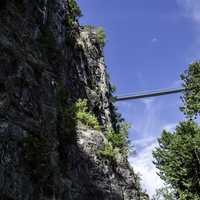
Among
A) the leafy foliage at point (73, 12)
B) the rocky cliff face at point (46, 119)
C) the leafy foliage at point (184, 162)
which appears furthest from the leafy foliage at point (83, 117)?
the leafy foliage at point (184, 162)

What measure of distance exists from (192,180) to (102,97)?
975cm

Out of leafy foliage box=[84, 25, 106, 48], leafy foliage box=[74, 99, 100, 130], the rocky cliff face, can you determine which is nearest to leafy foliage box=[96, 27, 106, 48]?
leafy foliage box=[84, 25, 106, 48]

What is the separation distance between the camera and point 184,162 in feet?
93.7

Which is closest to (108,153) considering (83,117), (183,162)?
(83,117)

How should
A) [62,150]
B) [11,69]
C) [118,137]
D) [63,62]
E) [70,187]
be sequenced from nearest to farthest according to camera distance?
[11,69]
[70,187]
[62,150]
[63,62]
[118,137]

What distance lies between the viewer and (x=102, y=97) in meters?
25.6

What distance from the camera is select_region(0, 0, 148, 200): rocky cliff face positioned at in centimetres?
1145

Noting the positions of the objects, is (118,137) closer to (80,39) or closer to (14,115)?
(80,39)

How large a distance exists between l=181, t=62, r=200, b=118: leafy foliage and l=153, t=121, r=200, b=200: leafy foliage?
621 centimetres

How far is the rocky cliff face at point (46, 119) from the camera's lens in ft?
37.6

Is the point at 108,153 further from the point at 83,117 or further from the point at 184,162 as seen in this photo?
the point at 184,162

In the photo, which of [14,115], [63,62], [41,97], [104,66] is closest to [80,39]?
[104,66]

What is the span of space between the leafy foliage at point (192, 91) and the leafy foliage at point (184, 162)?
621cm

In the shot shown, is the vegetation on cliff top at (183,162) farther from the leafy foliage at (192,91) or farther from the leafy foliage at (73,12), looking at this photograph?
the leafy foliage at (73,12)
